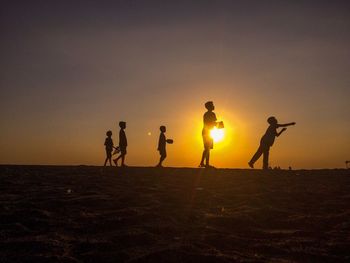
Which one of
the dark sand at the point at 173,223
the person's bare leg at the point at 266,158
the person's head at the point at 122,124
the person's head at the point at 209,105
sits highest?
the person's head at the point at 209,105

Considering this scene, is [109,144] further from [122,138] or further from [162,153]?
[162,153]

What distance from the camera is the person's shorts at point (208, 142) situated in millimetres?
14461

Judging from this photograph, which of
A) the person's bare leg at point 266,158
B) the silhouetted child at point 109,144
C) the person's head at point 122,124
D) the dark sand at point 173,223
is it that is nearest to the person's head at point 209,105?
the person's bare leg at point 266,158

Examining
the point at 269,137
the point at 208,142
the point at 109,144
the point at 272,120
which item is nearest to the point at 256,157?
the point at 269,137

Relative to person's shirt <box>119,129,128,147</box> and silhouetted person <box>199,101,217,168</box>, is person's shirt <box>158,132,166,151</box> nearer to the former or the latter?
person's shirt <box>119,129,128,147</box>

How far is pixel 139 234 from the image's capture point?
451 cm

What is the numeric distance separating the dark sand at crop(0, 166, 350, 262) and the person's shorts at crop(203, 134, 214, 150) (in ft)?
20.0

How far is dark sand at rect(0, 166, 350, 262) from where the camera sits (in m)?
3.89

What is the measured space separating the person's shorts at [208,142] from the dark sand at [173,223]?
6.10 metres

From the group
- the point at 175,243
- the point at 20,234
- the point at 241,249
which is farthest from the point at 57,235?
the point at 241,249

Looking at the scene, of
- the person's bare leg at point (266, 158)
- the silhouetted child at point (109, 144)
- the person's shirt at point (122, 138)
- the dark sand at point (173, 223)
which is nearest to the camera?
the dark sand at point (173, 223)

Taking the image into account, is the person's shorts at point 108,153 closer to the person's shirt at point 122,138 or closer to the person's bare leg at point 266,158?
the person's shirt at point 122,138

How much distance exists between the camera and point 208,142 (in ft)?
47.5

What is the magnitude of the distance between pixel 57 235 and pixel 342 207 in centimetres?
413
